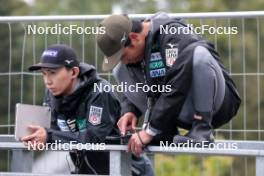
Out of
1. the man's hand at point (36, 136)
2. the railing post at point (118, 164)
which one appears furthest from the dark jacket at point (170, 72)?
the man's hand at point (36, 136)

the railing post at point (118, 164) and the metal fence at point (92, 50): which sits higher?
the metal fence at point (92, 50)

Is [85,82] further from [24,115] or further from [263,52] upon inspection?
[263,52]

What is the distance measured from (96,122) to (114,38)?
1.65 feet

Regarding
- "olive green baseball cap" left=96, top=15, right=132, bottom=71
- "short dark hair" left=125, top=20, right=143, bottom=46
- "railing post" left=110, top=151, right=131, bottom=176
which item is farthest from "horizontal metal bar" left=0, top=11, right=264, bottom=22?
"railing post" left=110, top=151, right=131, bottom=176

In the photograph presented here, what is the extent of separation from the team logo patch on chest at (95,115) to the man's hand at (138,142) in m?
0.45

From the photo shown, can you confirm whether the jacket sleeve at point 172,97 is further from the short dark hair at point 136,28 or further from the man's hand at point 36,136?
the man's hand at point 36,136

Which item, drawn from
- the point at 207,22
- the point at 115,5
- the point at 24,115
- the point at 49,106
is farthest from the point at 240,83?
the point at 115,5

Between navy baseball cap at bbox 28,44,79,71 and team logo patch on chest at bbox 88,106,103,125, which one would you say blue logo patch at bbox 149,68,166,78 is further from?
navy baseball cap at bbox 28,44,79,71

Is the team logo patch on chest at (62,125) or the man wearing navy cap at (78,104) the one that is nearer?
the man wearing navy cap at (78,104)

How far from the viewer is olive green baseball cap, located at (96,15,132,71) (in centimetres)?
445

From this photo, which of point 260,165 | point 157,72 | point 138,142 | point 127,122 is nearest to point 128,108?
point 127,122

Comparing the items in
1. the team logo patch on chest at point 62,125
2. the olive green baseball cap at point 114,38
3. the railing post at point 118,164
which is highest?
the olive green baseball cap at point 114,38

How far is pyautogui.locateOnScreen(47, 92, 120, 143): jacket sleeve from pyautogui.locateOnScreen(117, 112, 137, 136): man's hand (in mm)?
72

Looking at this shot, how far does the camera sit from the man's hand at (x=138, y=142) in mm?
4188
